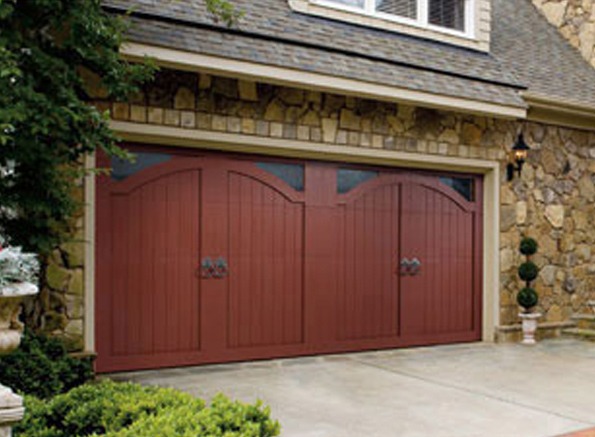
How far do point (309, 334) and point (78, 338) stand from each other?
2431mm

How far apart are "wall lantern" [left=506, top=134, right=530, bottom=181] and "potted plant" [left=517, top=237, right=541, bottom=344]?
0.85 meters

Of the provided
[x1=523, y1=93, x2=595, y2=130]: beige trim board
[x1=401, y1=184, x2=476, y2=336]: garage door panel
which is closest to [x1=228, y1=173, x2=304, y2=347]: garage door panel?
[x1=401, y1=184, x2=476, y2=336]: garage door panel

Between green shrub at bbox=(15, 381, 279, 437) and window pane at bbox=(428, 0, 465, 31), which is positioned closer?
green shrub at bbox=(15, 381, 279, 437)

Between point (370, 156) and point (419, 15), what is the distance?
197 cm

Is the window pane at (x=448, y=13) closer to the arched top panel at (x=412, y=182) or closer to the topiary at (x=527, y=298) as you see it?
the arched top panel at (x=412, y=182)

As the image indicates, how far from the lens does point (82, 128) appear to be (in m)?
4.79

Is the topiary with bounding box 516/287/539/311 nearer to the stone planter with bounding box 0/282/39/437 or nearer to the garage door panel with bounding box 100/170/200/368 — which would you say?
the garage door panel with bounding box 100/170/200/368

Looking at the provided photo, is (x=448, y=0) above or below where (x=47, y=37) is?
above

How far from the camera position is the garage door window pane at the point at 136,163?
20.3 feet

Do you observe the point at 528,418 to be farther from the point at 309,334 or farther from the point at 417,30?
the point at 417,30

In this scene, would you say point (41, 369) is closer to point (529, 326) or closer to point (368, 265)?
point (368, 265)

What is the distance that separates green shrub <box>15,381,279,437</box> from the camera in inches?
116

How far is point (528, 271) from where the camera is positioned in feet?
26.8

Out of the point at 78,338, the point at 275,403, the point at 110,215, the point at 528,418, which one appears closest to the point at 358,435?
the point at 275,403
